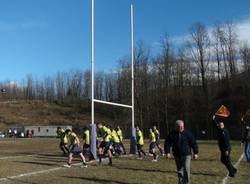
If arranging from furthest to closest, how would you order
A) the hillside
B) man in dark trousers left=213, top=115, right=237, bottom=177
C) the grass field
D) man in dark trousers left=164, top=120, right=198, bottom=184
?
1. the hillside
2. man in dark trousers left=213, top=115, right=237, bottom=177
3. the grass field
4. man in dark trousers left=164, top=120, right=198, bottom=184

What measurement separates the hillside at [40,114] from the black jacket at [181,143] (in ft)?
351

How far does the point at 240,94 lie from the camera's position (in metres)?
92.6

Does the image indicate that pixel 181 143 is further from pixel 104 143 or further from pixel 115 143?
pixel 115 143

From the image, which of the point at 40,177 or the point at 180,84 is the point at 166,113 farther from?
the point at 40,177

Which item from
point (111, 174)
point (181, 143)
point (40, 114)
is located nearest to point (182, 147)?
point (181, 143)

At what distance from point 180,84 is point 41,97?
69.5m

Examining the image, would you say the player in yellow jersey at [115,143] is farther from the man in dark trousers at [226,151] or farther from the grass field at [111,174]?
the man in dark trousers at [226,151]

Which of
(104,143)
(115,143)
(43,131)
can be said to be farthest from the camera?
(43,131)

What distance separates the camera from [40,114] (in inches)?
5433

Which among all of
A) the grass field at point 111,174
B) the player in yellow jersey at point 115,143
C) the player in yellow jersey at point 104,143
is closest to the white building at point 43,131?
the player in yellow jersey at point 115,143

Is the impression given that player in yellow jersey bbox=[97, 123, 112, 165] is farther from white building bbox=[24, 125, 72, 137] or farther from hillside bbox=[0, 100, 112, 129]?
hillside bbox=[0, 100, 112, 129]

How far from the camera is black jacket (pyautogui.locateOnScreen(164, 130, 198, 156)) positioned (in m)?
14.2

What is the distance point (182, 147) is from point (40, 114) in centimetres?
12613

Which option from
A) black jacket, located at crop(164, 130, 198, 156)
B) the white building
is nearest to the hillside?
the white building
